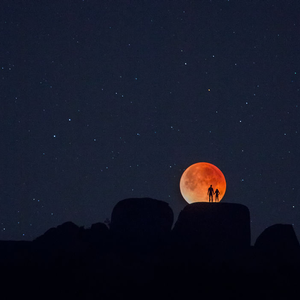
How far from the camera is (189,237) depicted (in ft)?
86.9

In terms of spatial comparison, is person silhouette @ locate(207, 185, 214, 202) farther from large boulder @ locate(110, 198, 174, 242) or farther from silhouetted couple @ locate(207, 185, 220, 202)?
large boulder @ locate(110, 198, 174, 242)

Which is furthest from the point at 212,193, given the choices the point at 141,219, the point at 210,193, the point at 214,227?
the point at 141,219

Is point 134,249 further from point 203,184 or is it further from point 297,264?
point 297,264

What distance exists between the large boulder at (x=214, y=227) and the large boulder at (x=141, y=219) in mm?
1462

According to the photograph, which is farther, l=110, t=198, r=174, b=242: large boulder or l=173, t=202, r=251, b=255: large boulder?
l=110, t=198, r=174, b=242: large boulder

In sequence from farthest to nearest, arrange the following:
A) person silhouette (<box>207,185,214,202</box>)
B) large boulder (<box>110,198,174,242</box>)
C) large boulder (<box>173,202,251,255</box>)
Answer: large boulder (<box>110,198,174,242</box>) → person silhouette (<box>207,185,214,202</box>) → large boulder (<box>173,202,251,255</box>)

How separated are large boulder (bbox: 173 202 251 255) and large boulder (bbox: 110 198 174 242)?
1462mm

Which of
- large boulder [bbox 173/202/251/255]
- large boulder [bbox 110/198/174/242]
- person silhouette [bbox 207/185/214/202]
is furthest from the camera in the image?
large boulder [bbox 110/198/174/242]

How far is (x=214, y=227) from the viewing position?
2647 cm

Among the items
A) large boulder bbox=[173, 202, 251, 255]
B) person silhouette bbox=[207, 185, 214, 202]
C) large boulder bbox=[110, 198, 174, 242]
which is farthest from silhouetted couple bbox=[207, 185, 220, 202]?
large boulder bbox=[110, 198, 174, 242]

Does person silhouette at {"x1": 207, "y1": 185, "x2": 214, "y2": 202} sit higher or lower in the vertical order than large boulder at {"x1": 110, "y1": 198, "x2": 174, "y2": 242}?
higher

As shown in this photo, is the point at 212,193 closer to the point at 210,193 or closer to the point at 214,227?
the point at 210,193

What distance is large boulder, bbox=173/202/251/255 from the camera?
85.6ft

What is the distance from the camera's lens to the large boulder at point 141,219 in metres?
27.9
